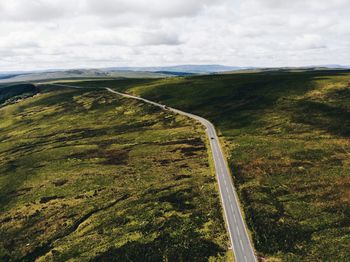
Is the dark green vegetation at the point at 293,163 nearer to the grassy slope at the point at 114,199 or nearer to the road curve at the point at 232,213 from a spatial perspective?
the road curve at the point at 232,213

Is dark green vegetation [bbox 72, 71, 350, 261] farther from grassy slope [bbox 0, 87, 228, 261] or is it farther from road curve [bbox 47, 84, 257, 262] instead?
grassy slope [bbox 0, 87, 228, 261]

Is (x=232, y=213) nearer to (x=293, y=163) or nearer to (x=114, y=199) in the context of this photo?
(x=114, y=199)

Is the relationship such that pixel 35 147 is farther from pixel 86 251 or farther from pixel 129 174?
pixel 86 251

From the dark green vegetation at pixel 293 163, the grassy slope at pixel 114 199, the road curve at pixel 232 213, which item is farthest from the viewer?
the grassy slope at pixel 114 199

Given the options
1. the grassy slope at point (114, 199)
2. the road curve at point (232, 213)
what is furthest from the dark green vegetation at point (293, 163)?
the grassy slope at point (114, 199)

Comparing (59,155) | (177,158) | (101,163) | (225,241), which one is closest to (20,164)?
(59,155)
